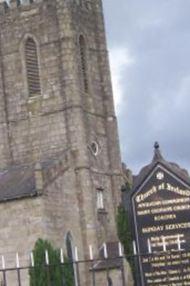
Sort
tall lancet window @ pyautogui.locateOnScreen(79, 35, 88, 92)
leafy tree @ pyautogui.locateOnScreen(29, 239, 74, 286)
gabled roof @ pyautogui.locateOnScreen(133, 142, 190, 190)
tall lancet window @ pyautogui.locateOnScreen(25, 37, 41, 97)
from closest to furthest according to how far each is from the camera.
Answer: gabled roof @ pyautogui.locateOnScreen(133, 142, 190, 190), leafy tree @ pyautogui.locateOnScreen(29, 239, 74, 286), tall lancet window @ pyautogui.locateOnScreen(25, 37, 41, 97), tall lancet window @ pyautogui.locateOnScreen(79, 35, 88, 92)

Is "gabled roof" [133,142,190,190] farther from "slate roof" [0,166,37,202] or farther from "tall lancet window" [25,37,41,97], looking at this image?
"tall lancet window" [25,37,41,97]

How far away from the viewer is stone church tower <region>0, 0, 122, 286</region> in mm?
52781

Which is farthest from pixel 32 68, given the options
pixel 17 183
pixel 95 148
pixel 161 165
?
pixel 161 165

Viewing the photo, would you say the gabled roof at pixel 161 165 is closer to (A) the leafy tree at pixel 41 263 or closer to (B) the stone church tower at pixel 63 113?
(A) the leafy tree at pixel 41 263

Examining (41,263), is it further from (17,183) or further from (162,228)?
(162,228)

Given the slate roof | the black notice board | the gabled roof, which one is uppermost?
the slate roof

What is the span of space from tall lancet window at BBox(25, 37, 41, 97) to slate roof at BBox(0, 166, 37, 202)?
5.12 metres

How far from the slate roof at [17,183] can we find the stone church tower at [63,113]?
0.09 m

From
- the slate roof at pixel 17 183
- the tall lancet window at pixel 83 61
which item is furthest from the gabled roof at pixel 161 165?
the tall lancet window at pixel 83 61

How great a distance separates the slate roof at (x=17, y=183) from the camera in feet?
163

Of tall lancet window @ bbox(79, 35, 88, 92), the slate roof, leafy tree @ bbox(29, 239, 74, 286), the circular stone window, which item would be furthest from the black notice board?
tall lancet window @ bbox(79, 35, 88, 92)

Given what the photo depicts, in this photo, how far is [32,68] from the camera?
186ft

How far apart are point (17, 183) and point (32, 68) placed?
8.88 meters

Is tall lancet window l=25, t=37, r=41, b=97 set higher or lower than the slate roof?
higher
